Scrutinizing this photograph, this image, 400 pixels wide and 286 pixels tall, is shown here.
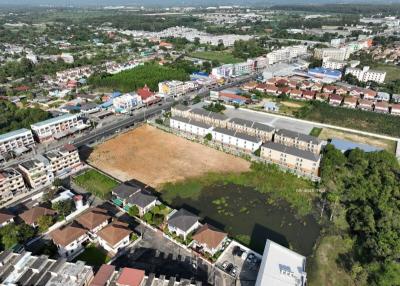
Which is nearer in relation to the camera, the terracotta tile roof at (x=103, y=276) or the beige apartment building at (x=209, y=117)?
the terracotta tile roof at (x=103, y=276)

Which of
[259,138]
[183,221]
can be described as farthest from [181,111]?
[183,221]

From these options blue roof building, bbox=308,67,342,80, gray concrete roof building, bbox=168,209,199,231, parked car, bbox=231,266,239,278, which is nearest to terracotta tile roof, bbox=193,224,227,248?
gray concrete roof building, bbox=168,209,199,231

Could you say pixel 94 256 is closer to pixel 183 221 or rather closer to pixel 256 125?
pixel 183 221

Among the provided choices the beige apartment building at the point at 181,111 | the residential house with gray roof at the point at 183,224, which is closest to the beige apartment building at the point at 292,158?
the residential house with gray roof at the point at 183,224

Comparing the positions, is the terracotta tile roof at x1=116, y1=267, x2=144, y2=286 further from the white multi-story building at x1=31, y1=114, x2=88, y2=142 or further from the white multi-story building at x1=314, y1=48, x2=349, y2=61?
the white multi-story building at x1=314, y1=48, x2=349, y2=61

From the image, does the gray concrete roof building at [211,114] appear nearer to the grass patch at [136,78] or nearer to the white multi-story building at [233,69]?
the grass patch at [136,78]

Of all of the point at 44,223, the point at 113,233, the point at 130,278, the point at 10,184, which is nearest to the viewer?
the point at 130,278
